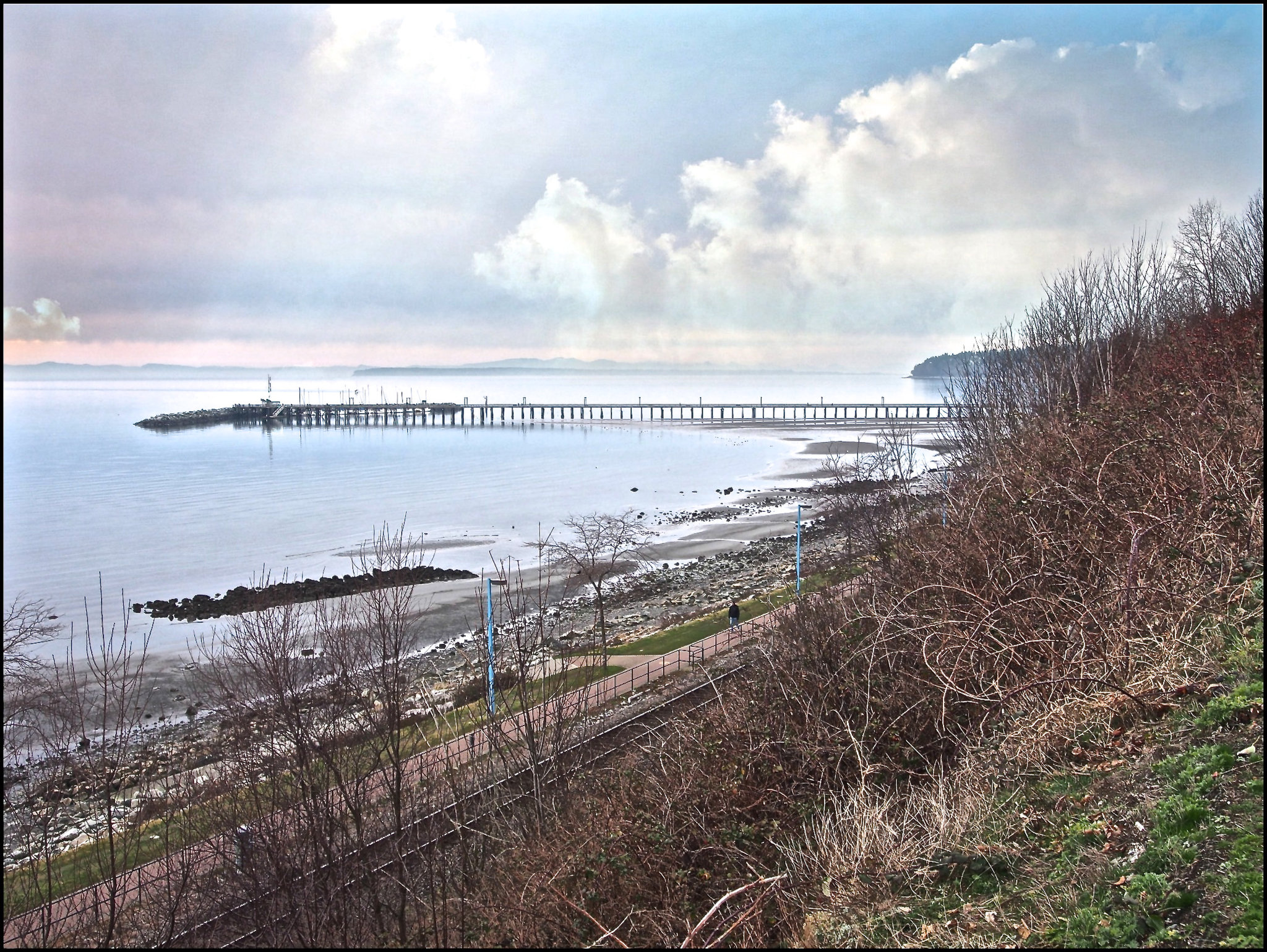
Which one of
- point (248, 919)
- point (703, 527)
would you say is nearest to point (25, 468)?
point (703, 527)

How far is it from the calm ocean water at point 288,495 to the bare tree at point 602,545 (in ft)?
7.93

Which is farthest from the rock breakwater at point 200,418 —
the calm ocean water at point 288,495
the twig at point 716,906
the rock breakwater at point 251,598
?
the twig at point 716,906

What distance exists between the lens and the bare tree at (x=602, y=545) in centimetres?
3189

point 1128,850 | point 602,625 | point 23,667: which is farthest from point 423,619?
point 1128,850

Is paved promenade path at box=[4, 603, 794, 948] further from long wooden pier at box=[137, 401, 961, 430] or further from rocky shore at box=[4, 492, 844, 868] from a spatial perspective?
long wooden pier at box=[137, 401, 961, 430]

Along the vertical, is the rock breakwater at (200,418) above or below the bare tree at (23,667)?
above

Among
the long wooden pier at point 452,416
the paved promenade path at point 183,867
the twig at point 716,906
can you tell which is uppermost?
the long wooden pier at point 452,416

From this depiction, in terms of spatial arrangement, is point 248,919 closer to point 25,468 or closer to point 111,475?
point 111,475

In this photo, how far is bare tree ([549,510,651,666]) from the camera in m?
31.9

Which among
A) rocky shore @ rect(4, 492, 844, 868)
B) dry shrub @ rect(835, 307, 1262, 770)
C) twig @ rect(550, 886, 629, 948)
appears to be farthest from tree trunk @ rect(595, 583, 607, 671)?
twig @ rect(550, 886, 629, 948)

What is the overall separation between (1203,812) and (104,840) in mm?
16572

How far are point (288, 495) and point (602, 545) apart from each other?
108ft

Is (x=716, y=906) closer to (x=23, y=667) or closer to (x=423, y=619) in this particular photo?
(x=23, y=667)

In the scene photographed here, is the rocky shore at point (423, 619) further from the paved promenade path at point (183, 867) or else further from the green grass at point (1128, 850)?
the green grass at point (1128, 850)
